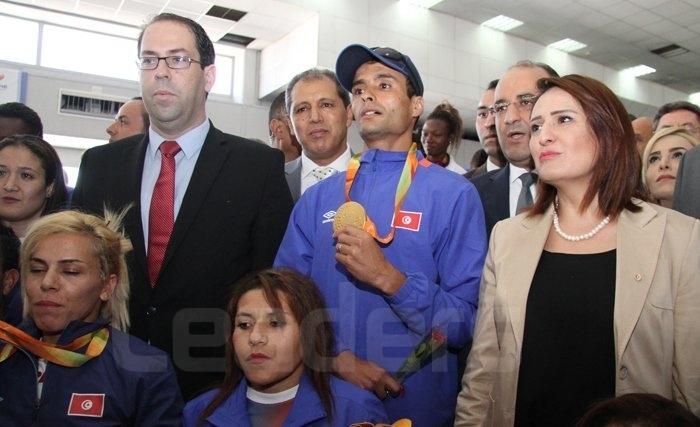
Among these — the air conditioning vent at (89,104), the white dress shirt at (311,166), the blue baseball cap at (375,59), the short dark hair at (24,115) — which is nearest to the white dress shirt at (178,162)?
the blue baseball cap at (375,59)

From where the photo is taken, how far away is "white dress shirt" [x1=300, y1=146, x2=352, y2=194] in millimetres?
2756

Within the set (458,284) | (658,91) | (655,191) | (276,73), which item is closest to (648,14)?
(658,91)

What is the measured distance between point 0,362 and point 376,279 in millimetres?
1096

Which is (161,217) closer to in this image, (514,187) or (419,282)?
(419,282)

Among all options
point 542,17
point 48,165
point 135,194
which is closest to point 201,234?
point 135,194

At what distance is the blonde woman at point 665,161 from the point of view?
98.0 inches

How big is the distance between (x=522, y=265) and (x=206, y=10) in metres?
6.44

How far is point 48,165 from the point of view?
8.27 feet

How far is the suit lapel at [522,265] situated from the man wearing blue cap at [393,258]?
14 cm

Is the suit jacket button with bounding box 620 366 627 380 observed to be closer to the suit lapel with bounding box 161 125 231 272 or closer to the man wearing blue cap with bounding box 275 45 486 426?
the man wearing blue cap with bounding box 275 45 486 426

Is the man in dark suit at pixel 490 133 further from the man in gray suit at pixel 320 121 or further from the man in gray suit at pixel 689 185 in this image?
the man in gray suit at pixel 689 185

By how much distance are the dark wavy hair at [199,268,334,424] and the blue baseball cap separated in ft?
2.34

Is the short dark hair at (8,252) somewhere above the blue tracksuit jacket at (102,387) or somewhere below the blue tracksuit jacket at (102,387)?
above

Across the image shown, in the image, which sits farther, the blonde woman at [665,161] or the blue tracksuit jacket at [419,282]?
the blonde woman at [665,161]
